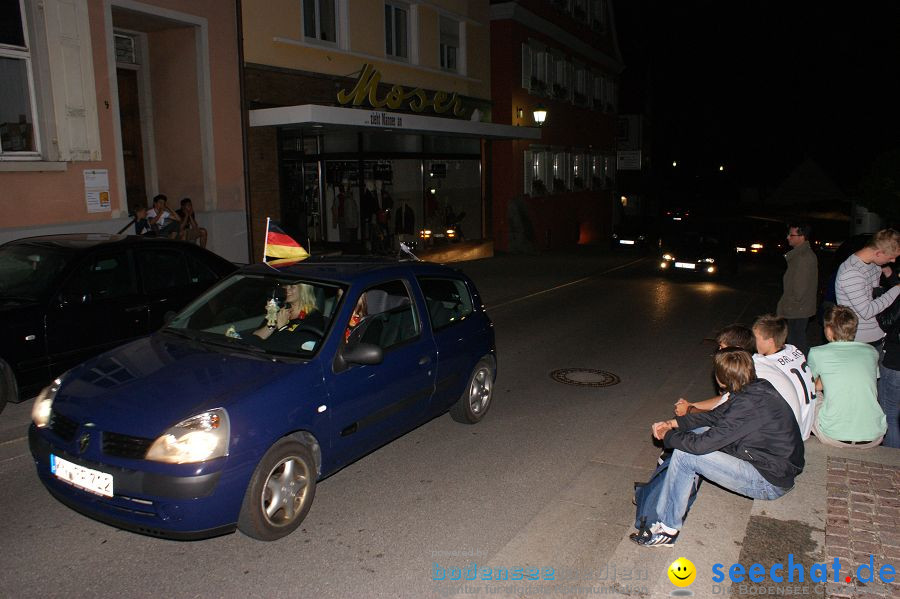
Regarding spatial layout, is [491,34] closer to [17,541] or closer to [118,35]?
[118,35]

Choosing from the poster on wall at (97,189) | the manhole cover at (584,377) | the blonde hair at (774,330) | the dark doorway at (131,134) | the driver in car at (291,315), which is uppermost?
the dark doorway at (131,134)

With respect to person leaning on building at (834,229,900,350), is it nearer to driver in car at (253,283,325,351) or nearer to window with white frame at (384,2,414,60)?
driver in car at (253,283,325,351)

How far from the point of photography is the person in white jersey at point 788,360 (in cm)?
522

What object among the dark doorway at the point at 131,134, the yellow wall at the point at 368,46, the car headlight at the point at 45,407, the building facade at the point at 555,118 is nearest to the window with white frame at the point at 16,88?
the dark doorway at the point at 131,134

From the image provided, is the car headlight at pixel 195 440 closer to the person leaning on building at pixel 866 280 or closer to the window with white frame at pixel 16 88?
the person leaning on building at pixel 866 280

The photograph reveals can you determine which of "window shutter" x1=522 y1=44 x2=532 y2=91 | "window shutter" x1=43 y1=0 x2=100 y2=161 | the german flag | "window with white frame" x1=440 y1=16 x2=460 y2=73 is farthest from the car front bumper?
"window shutter" x1=522 y1=44 x2=532 y2=91

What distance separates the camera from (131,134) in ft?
49.6

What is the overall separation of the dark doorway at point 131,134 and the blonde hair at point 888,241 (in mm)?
13638

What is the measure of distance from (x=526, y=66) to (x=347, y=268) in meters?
22.4

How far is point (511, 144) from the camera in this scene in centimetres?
2562

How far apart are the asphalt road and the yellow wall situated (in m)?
10.2

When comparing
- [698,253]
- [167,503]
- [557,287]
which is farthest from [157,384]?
[698,253]

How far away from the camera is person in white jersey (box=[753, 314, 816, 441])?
5.22 meters

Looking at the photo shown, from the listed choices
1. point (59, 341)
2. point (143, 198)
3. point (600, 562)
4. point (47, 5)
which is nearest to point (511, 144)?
point (143, 198)
